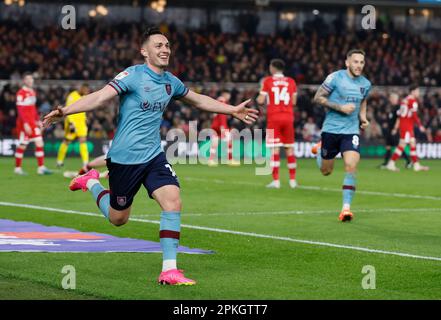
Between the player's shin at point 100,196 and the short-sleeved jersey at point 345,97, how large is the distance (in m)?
5.85

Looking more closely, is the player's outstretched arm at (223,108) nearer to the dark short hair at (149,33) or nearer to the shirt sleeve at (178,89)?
the shirt sleeve at (178,89)

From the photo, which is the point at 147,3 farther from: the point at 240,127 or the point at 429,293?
the point at 429,293

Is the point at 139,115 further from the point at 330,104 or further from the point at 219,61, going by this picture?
the point at 219,61

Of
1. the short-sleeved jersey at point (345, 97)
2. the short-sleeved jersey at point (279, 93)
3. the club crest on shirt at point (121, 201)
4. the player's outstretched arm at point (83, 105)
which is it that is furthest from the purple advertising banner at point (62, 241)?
the short-sleeved jersey at point (279, 93)

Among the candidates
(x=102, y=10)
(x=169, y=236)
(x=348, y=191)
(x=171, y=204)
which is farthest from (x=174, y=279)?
(x=102, y=10)

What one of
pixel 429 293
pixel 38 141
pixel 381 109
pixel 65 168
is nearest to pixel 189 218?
pixel 429 293

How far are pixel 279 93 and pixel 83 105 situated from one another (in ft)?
44.8

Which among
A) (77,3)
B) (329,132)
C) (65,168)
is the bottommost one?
(65,168)

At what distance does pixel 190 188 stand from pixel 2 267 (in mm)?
11885

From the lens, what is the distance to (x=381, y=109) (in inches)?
1694

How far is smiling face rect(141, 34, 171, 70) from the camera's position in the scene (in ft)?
34.5

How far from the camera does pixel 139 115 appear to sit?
10586 millimetres

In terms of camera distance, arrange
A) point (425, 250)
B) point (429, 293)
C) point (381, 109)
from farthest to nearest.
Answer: point (381, 109) < point (425, 250) < point (429, 293)

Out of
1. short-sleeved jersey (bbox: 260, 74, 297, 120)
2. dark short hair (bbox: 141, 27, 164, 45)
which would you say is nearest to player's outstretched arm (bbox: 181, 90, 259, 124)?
dark short hair (bbox: 141, 27, 164, 45)
